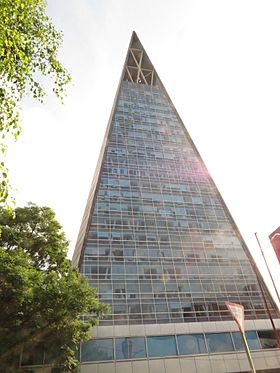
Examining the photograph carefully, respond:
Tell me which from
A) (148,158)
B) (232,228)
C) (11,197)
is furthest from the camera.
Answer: (148,158)

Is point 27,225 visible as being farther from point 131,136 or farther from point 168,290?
point 131,136

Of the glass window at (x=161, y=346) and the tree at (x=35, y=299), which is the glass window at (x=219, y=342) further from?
the tree at (x=35, y=299)

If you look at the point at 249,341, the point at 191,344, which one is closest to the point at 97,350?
the point at 191,344

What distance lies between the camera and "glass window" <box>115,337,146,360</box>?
886 inches

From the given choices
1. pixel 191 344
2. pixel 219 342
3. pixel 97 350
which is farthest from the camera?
pixel 219 342

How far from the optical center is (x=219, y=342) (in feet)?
81.5

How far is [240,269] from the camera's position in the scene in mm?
32781

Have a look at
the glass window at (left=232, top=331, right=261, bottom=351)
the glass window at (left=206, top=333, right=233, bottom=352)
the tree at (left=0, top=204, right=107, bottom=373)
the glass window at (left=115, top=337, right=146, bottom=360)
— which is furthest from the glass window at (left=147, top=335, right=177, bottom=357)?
the tree at (left=0, top=204, right=107, bottom=373)

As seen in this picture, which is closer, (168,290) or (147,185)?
(168,290)

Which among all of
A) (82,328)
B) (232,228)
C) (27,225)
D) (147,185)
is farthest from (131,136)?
(82,328)

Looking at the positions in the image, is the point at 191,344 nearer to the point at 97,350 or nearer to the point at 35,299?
the point at 97,350

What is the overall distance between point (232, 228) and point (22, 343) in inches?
→ 1185

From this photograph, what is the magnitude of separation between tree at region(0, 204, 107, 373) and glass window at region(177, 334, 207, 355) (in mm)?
9401

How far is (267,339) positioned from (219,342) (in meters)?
5.16
